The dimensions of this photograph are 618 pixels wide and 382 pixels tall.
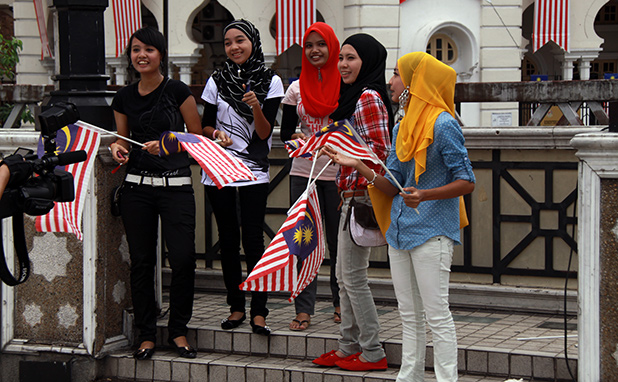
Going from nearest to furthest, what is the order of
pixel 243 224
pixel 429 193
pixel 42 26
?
pixel 429 193 → pixel 243 224 → pixel 42 26

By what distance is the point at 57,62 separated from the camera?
642 centimetres

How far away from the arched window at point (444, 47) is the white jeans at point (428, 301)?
2011 centimetres

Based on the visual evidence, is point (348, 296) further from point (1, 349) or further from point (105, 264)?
point (1, 349)

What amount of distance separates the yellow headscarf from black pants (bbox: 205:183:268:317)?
165 centimetres

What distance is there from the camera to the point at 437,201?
4715 mm

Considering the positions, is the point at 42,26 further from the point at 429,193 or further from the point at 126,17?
the point at 429,193

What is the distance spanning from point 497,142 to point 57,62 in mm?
3121

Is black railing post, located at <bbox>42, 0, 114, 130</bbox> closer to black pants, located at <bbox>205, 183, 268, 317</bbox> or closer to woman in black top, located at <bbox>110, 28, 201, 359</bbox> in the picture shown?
woman in black top, located at <bbox>110, 28, 201, 359</bbox>

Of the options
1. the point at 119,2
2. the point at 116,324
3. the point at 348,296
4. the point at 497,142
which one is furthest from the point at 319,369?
the point at 119,2

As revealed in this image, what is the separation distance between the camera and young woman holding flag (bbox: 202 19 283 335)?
605 centimetres

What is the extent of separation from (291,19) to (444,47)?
4181 mm

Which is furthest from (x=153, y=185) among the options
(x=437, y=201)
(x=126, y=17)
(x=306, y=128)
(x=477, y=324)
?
(x=126, y=17)

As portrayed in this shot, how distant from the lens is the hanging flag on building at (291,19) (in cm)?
2322

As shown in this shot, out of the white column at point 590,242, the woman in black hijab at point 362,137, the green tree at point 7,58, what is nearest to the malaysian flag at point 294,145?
the woman in black hijab at point 362,137
